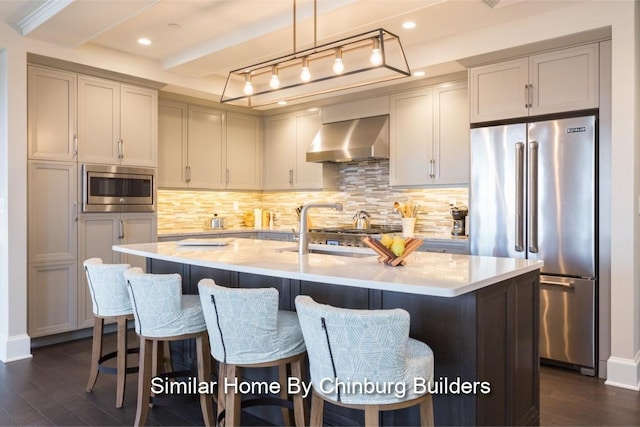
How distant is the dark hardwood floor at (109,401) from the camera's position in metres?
2.75

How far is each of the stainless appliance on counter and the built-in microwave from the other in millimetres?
1793

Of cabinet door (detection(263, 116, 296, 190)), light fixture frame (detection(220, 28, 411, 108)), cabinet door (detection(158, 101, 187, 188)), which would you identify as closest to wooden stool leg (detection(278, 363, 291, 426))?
light fixture frame (detection(220, 28, 411, 108))

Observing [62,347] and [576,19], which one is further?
[62,347]

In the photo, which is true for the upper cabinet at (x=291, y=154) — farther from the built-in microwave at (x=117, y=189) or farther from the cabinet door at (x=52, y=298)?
the cabinet door at (x=52, y=298)

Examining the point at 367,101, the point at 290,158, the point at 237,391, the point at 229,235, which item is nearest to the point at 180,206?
the point at 229,235

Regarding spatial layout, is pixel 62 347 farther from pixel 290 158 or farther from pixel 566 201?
pixel 566 201

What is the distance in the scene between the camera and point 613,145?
3.32 meters

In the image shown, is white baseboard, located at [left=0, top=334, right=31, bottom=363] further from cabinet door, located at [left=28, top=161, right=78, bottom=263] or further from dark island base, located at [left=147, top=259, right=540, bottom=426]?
dark island base, located at [left=147, top=259, right=540, bottom=426]

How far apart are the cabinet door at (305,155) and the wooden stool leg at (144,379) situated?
3505mm

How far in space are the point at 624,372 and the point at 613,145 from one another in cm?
156

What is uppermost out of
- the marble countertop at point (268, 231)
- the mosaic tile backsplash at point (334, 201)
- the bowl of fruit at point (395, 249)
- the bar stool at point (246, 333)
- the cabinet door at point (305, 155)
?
the cabinet door at point (305, 155)

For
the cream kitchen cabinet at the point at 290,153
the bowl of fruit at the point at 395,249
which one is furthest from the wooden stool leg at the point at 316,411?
the cream kitchen cabinet at the point at 290,153

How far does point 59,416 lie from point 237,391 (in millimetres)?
1361

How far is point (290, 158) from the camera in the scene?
609 centimetres
